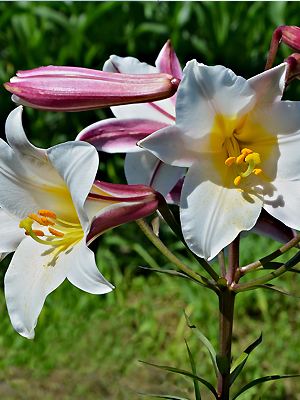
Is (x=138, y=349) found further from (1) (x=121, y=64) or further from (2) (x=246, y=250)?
(1) (x=121, y=64)

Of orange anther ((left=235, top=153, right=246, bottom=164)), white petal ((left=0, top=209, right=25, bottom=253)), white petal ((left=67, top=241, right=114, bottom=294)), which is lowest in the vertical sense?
white petal ((left=0, top=209, right=25, bottom=253))

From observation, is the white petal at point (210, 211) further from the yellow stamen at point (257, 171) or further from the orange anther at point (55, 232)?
the orange anther at point (55, 232)

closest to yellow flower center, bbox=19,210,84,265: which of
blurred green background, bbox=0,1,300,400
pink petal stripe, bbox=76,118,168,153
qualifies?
pink petal stripe, bbox=76,118,168,153

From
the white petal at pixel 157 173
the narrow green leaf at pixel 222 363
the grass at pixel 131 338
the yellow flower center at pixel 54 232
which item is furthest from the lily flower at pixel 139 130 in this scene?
the grass at pixel 131 338

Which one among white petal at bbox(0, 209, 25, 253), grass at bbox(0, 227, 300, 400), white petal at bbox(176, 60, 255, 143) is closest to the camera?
white petal at bbox(176, 60, 255, 143)

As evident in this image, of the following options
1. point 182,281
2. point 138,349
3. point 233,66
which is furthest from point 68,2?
point 138,349

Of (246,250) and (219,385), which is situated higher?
(219,385)

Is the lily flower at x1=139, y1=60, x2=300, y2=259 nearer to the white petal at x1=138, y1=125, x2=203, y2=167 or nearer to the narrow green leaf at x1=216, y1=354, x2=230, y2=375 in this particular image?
the white petal at x1=138, y1=125, x2=203, y2=167

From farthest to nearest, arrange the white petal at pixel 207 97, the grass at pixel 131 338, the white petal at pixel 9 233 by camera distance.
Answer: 1. the grass at pixel 131 338
2. the white petal at pixel 9 233
3. the white petal at pixel 207 97
